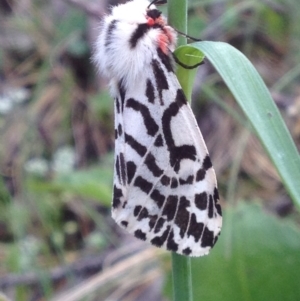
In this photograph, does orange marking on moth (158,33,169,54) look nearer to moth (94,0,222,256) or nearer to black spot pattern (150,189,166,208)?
moth (94,0,222,256)

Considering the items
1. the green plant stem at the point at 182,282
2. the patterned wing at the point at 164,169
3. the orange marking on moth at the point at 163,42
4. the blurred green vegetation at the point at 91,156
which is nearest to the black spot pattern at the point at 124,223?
the patterned wing at the point at 164,169

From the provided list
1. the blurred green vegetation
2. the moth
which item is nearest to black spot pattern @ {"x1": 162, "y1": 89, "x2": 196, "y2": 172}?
the moth

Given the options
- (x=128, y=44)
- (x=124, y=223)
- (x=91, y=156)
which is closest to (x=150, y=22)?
(x=128, y=44)

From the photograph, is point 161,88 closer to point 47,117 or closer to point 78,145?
point 78,145

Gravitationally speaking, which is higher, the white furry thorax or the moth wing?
the white furry thorax

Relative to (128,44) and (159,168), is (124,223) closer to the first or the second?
(159,168)

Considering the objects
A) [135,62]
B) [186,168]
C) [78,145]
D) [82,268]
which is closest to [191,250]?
[186,168]
